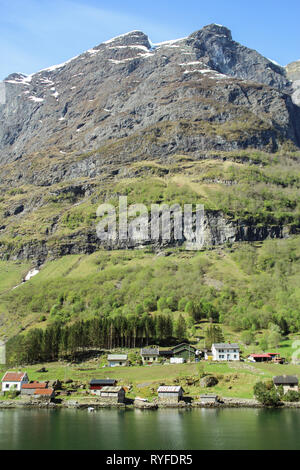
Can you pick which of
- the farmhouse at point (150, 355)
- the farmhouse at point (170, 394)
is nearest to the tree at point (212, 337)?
the farmhouse at point (150, 355)

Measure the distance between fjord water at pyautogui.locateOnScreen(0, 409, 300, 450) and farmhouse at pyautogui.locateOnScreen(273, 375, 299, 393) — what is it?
8759 mm

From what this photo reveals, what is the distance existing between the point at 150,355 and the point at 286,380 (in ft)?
127

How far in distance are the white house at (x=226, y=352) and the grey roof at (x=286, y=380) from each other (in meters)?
26.9

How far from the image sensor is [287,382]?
8769cm

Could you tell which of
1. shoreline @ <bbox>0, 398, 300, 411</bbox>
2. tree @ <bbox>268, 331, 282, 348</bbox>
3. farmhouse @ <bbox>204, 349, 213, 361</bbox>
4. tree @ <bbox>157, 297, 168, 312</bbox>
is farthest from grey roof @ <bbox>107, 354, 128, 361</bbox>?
tree @ <bbox>157, 297, 168, 312</bbox>

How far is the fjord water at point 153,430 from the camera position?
5469 cm

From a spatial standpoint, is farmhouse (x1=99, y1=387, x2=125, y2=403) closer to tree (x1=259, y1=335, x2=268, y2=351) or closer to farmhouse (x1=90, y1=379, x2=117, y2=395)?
farmhouse (x1=90, y1=379, x2=117, y2=395)

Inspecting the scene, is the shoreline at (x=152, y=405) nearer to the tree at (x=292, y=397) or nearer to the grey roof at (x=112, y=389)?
the tree at (x=292, y=397)

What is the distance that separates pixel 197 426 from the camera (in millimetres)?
64000

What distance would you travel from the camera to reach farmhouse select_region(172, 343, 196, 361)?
117 m

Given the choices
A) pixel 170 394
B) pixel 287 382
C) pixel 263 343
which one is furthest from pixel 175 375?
pixel 263 343

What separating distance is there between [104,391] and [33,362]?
36618 millimetres

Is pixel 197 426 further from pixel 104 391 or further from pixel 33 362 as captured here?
pixel 33 362
